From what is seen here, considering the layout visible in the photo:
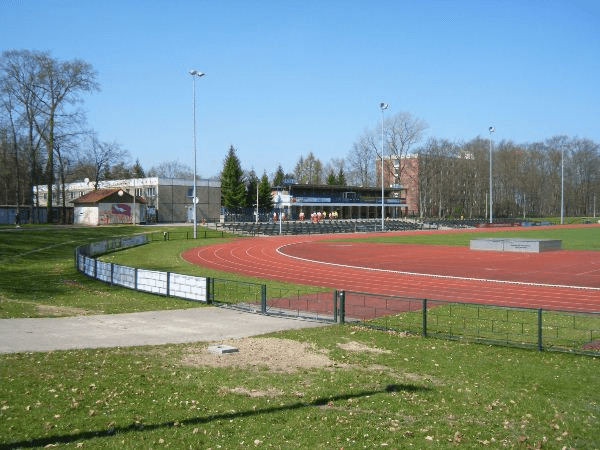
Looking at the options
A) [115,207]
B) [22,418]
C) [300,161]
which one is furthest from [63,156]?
[300,161]

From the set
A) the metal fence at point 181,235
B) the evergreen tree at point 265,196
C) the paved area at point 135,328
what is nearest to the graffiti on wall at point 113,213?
the metal fence at point 181,235

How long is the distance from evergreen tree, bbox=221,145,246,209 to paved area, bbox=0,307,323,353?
80850 millimetres

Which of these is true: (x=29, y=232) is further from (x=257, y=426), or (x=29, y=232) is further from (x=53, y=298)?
(x=257, y=426)

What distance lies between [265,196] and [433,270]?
243 feet

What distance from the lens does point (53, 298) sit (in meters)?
22.6

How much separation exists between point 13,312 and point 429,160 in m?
112

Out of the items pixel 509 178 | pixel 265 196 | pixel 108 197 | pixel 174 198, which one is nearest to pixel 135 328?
pixel 108 197

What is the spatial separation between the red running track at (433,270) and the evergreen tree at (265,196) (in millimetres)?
53539

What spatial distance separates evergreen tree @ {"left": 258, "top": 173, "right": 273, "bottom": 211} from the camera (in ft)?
343

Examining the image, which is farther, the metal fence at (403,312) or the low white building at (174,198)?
the low white building at (174,198)

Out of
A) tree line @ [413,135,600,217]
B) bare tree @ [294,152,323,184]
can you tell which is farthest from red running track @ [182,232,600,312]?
bare tree @ [294,152,323,184]

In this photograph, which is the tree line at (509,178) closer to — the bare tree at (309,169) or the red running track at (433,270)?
the bare tree at (309,169)

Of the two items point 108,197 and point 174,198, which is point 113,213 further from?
point 174,198

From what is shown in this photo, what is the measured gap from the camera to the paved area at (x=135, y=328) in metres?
14.5
